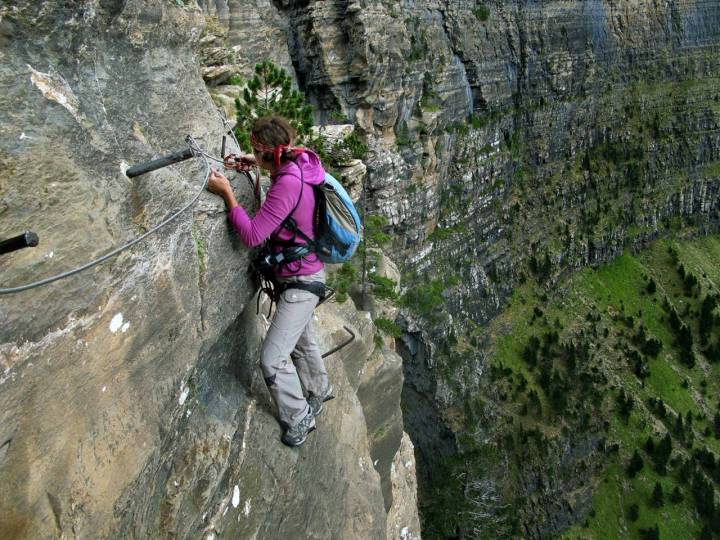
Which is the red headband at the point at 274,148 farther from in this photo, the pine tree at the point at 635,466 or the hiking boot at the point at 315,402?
the pine tree at the point at 635,466

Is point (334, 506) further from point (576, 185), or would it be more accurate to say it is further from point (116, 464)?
point (576, 185)

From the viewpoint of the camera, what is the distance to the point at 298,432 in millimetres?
7016

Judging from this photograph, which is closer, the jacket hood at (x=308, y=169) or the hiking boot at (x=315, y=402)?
the jacket hood at (x=308, y=169)

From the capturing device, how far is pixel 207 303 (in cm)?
583

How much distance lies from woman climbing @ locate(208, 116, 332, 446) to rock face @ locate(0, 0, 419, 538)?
0.28 m

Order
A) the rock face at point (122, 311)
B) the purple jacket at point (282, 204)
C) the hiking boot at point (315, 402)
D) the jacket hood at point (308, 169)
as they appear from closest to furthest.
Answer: the rock face at point (122, 311) → the purple jacket at point (282, 204) → the jacket hood at point (308, 169) → the hiking boot at point (315, 402)

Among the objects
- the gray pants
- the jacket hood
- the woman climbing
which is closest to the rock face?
the woman climbing

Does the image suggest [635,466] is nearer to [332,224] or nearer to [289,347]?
[289,347]

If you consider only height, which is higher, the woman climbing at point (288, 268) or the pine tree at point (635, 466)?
the woman climbing at point (288, 268)

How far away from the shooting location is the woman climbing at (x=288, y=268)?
5801 mm

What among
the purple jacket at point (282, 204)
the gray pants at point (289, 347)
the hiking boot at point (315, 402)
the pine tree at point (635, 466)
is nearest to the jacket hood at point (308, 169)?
the purple jacket at point (282, 204)

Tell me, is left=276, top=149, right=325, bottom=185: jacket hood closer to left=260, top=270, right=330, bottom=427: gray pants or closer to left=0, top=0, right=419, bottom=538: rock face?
left=0, top=0, right=419, bottom=538: rock face

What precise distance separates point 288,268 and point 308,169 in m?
1.15

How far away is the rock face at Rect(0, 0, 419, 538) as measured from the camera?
4.07 m
